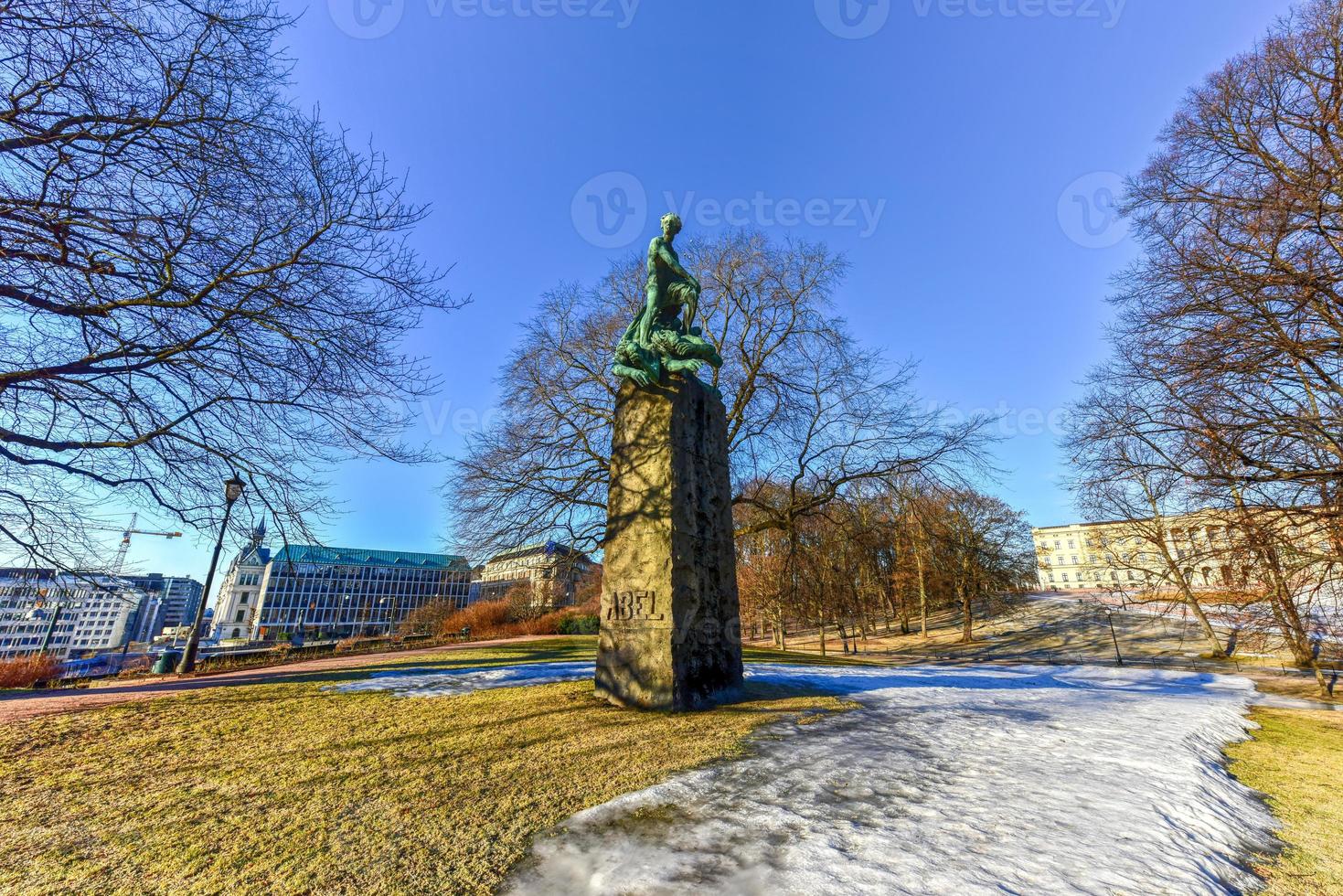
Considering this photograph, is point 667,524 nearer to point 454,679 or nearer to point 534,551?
point 454,679

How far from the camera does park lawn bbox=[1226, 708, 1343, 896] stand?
2.53 metres

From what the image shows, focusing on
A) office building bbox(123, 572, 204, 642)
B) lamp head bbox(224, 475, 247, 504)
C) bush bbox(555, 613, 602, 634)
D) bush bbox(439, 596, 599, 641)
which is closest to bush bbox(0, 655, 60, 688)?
lamp head bbox(224, 475, 247, 504)

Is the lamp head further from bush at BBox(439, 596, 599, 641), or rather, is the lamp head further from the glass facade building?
the glass facade building

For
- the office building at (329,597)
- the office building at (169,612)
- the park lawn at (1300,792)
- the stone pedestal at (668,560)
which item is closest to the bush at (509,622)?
the stone pedestal at (668,560)

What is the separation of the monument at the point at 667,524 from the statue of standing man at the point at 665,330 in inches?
0.6

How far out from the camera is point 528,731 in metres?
4.61

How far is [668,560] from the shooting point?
604 cm

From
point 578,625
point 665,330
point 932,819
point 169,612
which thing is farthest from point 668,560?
point 169,612

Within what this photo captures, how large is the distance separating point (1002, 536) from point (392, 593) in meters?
97.5

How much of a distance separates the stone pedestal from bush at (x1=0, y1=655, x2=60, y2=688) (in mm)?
11366

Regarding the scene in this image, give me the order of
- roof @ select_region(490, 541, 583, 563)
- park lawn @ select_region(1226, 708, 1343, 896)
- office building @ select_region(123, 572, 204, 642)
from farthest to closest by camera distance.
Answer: office building @ select_region(123, 572, 204, 642) < roof @ select_region(490, 541, 583, 563) < park lawn @ select_region(1226, 708, 1343, 896)

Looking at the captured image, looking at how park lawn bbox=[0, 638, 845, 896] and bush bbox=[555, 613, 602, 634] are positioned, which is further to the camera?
bush bbox=[555, 613, 602, 634]

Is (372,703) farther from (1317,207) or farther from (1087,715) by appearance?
(1317,207)

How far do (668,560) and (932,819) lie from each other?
358 centimetres
